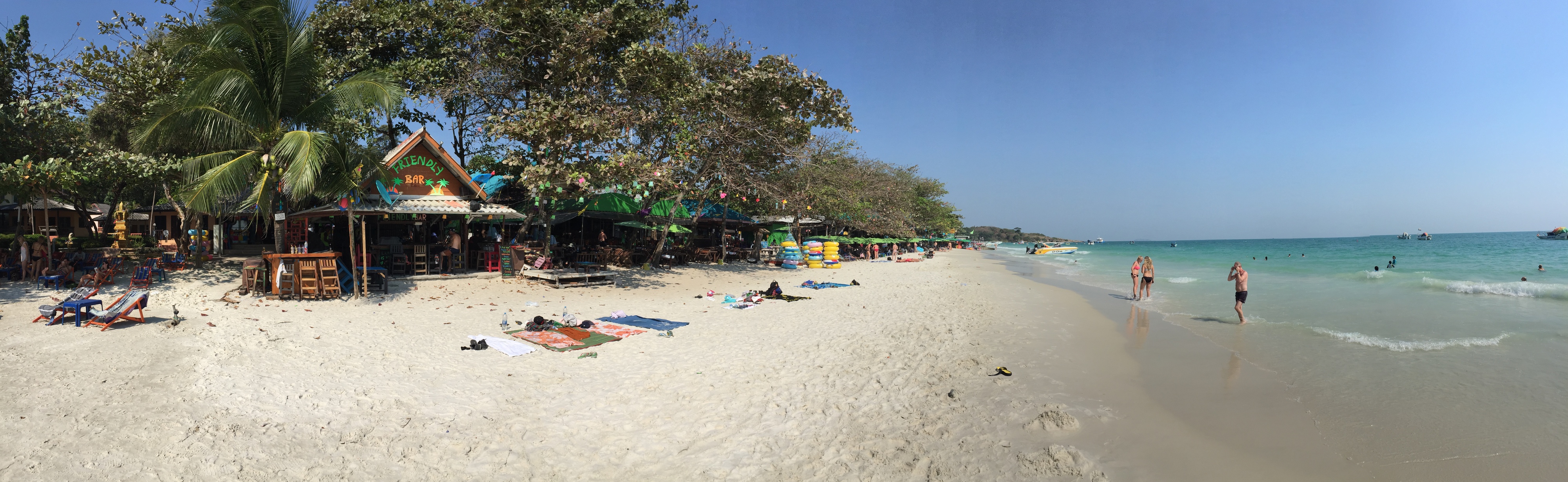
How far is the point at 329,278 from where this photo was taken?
10.5 metres

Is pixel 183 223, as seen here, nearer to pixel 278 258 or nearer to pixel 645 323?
pixel 278 258

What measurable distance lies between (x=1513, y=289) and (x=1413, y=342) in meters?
13.6

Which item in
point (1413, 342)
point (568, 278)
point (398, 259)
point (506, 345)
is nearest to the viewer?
point (506, 345)

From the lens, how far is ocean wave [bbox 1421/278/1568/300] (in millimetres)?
16312

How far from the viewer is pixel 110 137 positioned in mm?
17922

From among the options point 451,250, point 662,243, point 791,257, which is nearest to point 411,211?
point 451,250

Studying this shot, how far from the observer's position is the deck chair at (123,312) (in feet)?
24.4

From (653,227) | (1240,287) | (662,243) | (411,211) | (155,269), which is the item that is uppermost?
(411,211)

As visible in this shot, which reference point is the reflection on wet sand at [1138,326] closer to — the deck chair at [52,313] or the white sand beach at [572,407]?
the white sand beach at [572,407]

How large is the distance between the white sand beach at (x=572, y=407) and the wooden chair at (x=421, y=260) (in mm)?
4924

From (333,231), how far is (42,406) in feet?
48.2

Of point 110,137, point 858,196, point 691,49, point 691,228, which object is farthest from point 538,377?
point 858,196

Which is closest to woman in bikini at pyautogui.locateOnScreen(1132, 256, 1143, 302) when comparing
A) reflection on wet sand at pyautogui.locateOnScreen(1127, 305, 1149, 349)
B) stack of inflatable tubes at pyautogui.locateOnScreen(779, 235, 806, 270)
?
reflection on wet sand at pyautogui.locateOnScreen(1127, 305, 1149, 349)

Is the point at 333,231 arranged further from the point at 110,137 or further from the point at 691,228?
the point at 691,228
